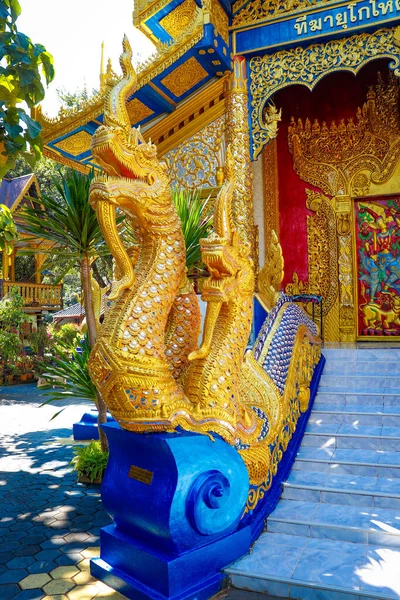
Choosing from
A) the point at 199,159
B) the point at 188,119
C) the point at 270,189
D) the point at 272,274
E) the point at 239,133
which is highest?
the point at 188,119

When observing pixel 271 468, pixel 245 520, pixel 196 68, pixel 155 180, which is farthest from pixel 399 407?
pixel 196 68

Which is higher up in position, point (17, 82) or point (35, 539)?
point (17, 82)

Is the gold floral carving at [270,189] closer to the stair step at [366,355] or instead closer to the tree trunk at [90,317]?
the stair step at [366,355]

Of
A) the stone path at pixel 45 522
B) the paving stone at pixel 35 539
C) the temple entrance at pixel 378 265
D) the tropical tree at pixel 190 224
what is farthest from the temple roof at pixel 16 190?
the paving stone at pixel 35 539

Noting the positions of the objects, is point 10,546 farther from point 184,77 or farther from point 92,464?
point 184,77

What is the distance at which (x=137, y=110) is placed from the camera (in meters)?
6.88

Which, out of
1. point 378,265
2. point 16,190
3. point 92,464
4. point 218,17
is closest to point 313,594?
point 92,464

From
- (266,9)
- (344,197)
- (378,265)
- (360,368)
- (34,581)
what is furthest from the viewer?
(344,197)

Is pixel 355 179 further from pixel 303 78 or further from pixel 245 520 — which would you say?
pixel 245 520

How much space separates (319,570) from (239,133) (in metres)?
5.07

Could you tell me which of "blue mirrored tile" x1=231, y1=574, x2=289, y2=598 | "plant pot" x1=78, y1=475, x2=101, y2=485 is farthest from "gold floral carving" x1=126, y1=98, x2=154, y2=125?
"blue mirrored tile" x1=231, y1=574, x2=289, y2=598

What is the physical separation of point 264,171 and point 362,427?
502cm

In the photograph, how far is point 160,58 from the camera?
237 inches

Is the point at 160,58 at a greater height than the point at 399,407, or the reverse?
the point at 160,58
